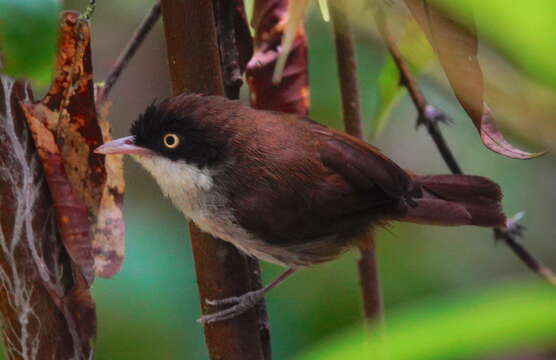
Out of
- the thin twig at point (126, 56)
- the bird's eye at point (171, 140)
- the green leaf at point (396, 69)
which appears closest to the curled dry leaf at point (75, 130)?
the thin twig at point (126, 56)

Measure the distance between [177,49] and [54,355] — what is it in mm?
740

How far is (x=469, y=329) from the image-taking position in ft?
1.63

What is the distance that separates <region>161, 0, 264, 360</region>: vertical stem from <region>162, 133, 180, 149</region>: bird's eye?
0.61m

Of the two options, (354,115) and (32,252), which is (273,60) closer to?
(354,115)

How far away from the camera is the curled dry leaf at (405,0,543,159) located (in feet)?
3.28

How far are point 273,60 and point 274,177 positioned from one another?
37 centimetres

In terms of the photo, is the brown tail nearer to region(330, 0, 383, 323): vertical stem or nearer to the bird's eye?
region(330, 0, 383, 323): vertical stem

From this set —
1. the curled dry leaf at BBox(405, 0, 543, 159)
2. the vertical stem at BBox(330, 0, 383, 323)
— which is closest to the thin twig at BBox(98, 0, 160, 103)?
the vertical stem at BBox(330, 0, 383, 323)

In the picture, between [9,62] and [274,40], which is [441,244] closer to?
[274,40]

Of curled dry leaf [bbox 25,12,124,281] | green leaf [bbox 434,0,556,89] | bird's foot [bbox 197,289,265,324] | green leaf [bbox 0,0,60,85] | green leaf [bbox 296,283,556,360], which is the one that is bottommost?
green leaf [bbox 296,283,556,360]

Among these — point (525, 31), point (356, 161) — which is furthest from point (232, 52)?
point (525, 31)

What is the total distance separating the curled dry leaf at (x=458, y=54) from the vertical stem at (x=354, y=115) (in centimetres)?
121

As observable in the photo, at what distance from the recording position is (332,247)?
105 inches

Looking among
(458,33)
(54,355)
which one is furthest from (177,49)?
(458,33)
